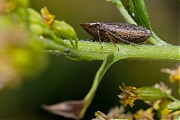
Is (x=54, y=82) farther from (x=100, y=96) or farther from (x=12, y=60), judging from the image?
(x=12, y=60)

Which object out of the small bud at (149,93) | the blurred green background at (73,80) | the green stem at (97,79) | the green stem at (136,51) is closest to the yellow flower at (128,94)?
the small bud at (149,93)

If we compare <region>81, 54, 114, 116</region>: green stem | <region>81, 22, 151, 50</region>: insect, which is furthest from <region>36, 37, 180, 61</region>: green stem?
<region>81, 54, 114, 116</region>: green stem

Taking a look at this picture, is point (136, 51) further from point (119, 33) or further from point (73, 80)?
point (73, 80)

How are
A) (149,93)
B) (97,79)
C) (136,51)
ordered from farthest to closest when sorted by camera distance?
(149,93)
(136,51)
(97,79)

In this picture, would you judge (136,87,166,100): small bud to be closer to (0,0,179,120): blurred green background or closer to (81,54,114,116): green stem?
(81,54,114,116): green stem

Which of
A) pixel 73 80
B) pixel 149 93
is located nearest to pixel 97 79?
pixel 149 93

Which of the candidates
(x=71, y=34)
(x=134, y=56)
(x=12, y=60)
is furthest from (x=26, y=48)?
(x=134, y=56)
